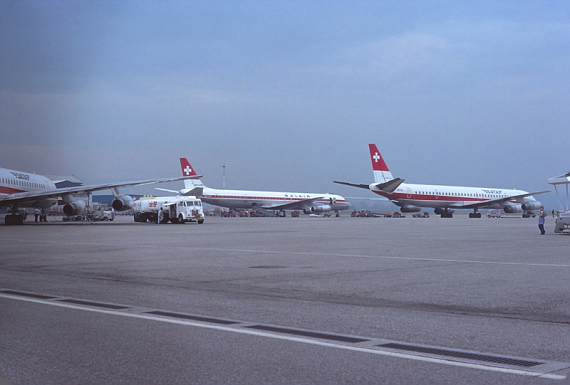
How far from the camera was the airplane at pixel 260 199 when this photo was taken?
8866 cm

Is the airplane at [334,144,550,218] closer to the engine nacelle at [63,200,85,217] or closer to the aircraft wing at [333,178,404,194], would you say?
the aircraft wing at [333,178,404,194]

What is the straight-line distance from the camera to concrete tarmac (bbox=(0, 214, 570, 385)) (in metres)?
6.08

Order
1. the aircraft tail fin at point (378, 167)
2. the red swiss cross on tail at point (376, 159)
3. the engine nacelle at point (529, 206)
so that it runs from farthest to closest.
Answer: the engine nacelle at point (529, 206) → the red swiss cross on tail at point (376, 159) → the aircraft tail fin at point (378, 167)

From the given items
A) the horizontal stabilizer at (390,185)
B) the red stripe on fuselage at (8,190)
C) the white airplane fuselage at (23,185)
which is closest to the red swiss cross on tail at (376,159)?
the horizontal stabilizer at (390,185)

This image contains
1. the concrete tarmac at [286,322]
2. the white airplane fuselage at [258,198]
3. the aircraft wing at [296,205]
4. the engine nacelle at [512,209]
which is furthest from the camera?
the aircraft wing at [296,205]

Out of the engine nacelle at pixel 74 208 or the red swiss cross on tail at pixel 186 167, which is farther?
the red swiss cross on tail at pixel 186 167

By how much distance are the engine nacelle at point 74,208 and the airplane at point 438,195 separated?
39095 mm

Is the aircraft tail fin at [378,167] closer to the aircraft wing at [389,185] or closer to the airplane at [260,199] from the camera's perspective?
the aircraft wing at [389,185]

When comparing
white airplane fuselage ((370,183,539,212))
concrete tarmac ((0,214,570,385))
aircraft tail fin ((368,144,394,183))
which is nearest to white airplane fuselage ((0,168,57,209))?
concrete tarmac ((0,214,570,385))

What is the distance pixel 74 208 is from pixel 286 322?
40.1 metres

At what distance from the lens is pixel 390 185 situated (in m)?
75.6

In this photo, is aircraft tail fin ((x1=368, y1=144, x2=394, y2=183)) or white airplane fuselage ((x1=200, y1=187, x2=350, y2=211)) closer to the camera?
aircraft tail fin ((x1=368, y1=144, x2=394, y2=183))

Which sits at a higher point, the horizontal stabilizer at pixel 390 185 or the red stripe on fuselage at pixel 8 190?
the horizontal stabilizer at pixel 390 185

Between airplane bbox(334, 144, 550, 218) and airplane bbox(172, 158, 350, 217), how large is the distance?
20997mm
